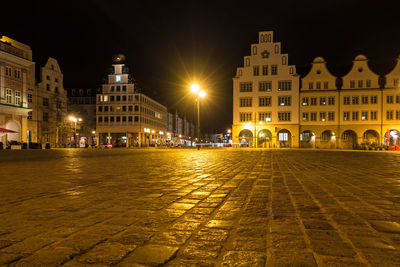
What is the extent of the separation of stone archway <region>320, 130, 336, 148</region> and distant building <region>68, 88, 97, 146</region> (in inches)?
1999

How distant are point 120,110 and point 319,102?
144ft

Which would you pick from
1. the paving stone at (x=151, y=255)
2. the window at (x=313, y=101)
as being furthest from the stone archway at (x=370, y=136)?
the paving stone at (x=151, y=255)

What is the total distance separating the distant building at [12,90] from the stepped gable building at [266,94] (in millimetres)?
31636

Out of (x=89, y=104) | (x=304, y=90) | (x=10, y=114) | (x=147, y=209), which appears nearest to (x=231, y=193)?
(x=147, y=209)

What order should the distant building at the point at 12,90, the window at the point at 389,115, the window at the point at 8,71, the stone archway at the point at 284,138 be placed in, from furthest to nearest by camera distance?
the stone archway at the point at 284,138, the window at the point at 389,115, the window at the point at 8,71, the distant building at the point at 12,90

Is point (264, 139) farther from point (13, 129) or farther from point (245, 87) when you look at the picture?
point (13, 129)

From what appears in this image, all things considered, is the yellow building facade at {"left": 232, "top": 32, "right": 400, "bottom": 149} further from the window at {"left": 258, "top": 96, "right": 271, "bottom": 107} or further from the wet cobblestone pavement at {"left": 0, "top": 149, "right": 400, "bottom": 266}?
the wet cobblestone pavement at {"left": 0, "top": 149, "right": 400, "bottom": 266}

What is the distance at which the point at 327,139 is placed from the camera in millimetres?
48312

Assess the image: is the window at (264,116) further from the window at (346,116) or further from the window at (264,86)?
the window at (346,116)

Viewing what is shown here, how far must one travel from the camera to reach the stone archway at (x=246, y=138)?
48.1 meters

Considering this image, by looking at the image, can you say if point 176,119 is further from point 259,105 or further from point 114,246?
point 114,246

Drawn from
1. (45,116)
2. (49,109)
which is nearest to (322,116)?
(49,109)

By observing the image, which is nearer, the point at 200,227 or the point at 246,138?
the point at 200,227

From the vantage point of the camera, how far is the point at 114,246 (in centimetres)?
256
